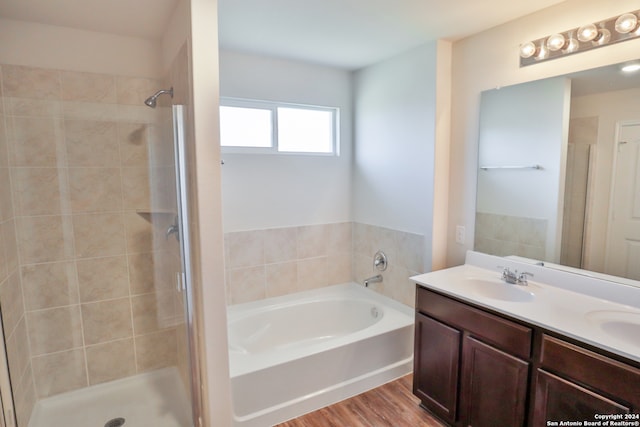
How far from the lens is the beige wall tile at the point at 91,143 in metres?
2.18

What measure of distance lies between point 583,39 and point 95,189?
303cm

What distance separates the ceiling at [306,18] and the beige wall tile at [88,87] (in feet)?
0.94

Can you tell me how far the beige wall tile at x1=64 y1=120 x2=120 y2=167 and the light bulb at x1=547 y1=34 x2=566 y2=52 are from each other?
2.71m

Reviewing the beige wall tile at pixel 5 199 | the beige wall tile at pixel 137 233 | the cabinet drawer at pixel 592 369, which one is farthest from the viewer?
the beige wall tile at pixel 137 233

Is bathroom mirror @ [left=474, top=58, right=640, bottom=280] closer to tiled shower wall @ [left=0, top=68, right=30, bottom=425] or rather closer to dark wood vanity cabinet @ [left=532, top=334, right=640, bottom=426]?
dark wood vanity cabinet @ [left=532, top=334, right=640, bottom=426]

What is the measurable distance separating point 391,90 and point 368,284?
1.73 meters

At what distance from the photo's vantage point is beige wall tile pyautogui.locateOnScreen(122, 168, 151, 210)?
7.71 feet

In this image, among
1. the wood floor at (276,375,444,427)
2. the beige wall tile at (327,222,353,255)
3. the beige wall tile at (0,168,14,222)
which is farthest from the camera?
the beige wall tile at (327,222,353,255)

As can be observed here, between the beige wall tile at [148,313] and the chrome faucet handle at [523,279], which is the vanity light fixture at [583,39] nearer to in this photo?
the chrome faucet handle at [523,279]

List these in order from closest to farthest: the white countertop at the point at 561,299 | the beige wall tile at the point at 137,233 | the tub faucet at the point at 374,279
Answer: the white countertop at the point at 561,299
the beige wall tile at the point at 137,233
the tub faucet at the point at 374,279

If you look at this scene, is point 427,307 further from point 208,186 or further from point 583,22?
point 583,22

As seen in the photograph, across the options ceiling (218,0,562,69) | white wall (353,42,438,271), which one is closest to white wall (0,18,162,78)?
ceiling (218,0,562,69)

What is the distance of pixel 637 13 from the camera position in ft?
5.44

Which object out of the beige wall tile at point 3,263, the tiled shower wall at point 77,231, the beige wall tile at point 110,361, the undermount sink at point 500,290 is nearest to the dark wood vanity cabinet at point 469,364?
the undermount sink at point 500,290
